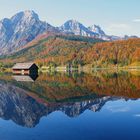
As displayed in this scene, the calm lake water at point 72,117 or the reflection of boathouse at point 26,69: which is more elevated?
the calm lake water at point 72,117

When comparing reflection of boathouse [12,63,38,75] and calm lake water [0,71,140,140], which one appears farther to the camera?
reflection of boathouse [12,63,38,75]

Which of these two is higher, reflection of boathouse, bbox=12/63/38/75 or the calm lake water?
the calm lake water

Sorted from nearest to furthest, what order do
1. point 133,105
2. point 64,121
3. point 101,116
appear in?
1. point 64,121
2. point 101,116
3. point 133,105

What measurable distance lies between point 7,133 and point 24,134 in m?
1.75

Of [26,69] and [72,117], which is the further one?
[26,69]

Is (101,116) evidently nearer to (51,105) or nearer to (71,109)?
(71,109)

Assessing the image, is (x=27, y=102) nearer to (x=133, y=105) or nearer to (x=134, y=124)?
(x=133, y=105)

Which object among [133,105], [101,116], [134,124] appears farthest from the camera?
[133,105]

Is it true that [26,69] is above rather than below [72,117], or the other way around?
below

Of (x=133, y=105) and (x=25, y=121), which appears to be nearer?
(x=25, y=121)

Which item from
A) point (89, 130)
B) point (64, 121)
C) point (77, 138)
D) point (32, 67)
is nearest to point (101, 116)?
point (64, 121)

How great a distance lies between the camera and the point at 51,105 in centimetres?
4731

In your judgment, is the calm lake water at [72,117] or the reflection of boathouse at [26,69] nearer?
the calm lake water at [72,117]

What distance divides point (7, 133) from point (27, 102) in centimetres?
2134
